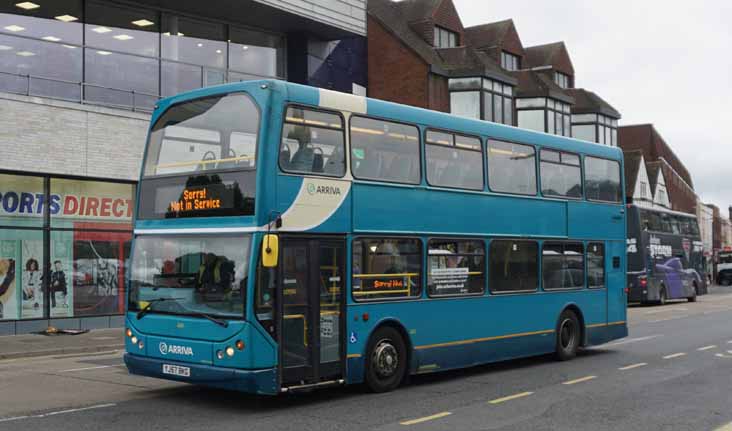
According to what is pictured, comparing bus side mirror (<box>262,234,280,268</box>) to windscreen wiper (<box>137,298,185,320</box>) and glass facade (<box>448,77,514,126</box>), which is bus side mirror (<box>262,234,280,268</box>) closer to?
windscreen wiper (<box>137,298,185,320</box>)

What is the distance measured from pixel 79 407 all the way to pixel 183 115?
3.69 metres

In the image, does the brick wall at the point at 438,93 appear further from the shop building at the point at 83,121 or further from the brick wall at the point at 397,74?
the shop building at the point at 83,121

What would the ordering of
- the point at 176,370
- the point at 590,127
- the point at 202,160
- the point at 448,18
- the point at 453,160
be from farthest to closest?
the point at 590,127
the point at 448,18
the point at 453,160
the point at 202,160
the point at 176,370

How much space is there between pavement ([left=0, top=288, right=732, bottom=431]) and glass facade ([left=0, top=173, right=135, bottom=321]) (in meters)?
6.04

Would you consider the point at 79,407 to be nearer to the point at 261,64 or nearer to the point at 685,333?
the point at 685,333

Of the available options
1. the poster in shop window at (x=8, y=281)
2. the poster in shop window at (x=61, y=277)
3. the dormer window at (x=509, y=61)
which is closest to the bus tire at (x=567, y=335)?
the poster in shop window at (x=61, y=277)

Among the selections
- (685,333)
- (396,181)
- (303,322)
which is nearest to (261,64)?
(685,333)

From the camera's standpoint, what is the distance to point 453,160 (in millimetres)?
13109

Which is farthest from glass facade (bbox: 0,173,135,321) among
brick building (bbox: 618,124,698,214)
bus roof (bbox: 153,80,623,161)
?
brick building (bbox: 618,124,698,214)

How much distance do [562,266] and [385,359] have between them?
5016 millimetres

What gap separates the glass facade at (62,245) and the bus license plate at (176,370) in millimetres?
11957

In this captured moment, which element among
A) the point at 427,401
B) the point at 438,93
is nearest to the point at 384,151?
the point at 427,401

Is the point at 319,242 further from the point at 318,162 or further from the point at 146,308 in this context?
the point at 146,308

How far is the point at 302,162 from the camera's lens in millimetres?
10656
